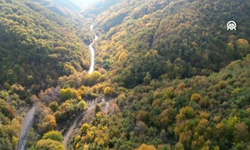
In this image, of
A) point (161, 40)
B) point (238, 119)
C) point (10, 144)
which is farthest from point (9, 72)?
point (238, 119)

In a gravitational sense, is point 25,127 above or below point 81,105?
below

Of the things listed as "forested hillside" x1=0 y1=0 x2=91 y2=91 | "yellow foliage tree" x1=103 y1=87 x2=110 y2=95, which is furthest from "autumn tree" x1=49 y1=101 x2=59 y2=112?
"yellow foliage tree" x1=103 y1=87 x2=110 y2=95

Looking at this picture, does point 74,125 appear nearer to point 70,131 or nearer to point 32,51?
point 70,131

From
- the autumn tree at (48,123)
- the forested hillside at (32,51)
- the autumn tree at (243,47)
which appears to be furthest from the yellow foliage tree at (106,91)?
the autumn tree at (243,47)

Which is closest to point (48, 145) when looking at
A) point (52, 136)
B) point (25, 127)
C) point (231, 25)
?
point (52, 136)

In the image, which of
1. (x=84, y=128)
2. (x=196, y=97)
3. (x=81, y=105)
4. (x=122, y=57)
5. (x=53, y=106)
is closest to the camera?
(x=196, y=97)

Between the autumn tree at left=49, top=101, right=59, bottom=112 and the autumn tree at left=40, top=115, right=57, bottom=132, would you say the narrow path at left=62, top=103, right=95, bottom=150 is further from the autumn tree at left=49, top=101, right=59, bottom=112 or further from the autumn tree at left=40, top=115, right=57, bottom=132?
the autumn tree at left=49, top=101, right=59, bottom=112

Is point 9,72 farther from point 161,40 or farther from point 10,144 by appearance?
point 161,40
